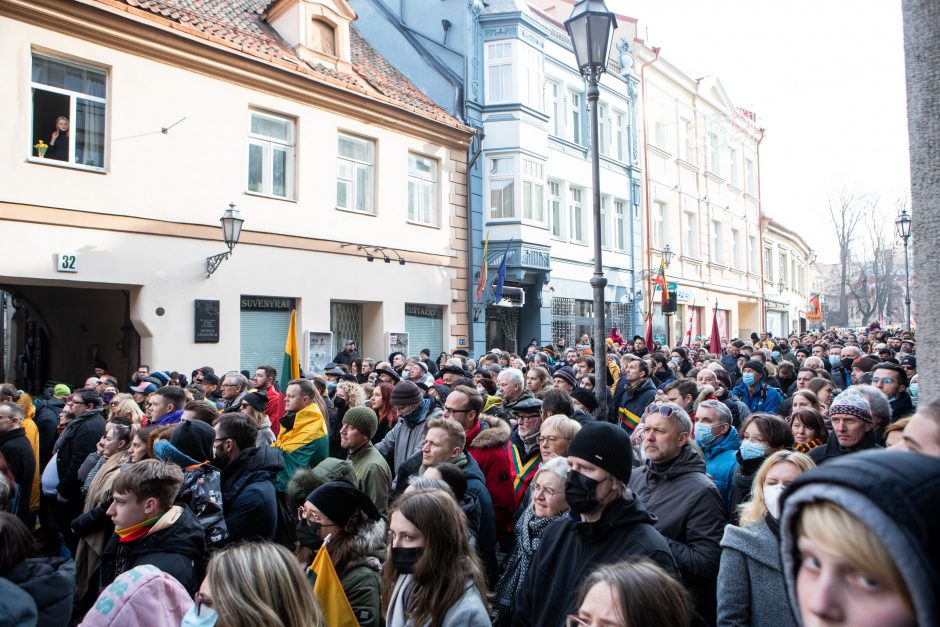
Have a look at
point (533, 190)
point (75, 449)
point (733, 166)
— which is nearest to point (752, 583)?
point (75, 449)

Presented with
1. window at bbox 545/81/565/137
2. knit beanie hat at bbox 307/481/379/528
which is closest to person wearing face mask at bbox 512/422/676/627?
knit beanie hat at bbox 307/481/379/528

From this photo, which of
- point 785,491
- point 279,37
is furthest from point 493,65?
point 785,491

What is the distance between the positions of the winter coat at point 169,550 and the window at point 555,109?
66.3ft

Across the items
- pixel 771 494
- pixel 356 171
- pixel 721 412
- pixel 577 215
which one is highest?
pixel 577 215

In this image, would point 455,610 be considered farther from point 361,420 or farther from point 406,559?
point 361,420

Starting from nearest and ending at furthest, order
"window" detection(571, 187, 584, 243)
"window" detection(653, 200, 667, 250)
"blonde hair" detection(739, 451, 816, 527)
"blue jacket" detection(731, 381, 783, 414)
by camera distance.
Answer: "blonde hair" detection(739, 451, 816, 527)
"blue jacket" detection(731, 381, 783, 414)
"window" detection(571, 187, 584, 243)
"window" detection(653, 200, 667, 250)

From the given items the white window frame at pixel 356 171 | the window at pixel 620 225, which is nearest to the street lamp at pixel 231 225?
the white window frame at pixel 356 171

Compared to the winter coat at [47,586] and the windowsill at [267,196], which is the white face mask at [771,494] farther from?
the windowsill at [267,196]

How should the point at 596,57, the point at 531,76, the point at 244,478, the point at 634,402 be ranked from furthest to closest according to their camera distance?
the point at 531,76 → the point at 634,402 → the point at 596,57 → the point at 244,478

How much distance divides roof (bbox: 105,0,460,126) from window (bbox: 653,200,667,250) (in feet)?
37.3

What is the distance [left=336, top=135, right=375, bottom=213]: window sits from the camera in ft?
55.1

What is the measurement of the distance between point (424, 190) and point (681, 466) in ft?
51.7

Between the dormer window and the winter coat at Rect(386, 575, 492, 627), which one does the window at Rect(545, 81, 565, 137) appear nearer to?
the dormer window

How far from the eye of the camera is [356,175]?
17.1 meters
